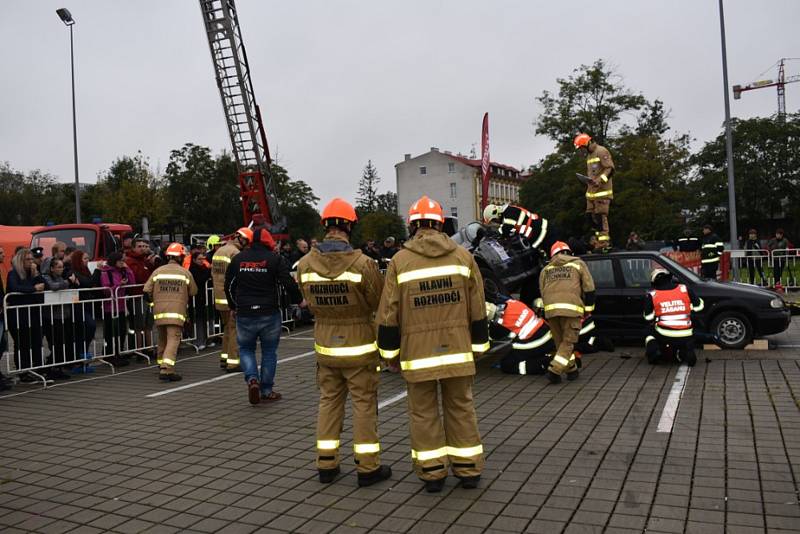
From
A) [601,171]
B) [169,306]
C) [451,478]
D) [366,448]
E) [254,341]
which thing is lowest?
[451,478]

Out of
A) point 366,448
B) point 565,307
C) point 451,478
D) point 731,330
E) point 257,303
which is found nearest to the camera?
point 366,448

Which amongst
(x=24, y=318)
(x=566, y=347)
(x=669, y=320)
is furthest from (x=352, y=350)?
(x=24, y=318)

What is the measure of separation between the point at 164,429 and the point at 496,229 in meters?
6.15

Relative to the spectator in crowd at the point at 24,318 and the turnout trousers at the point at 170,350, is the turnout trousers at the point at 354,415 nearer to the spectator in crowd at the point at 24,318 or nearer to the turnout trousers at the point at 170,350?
the turnout trousers at the point at 170,350

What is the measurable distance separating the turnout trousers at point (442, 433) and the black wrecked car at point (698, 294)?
21.3 feet

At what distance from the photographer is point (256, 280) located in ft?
24.6

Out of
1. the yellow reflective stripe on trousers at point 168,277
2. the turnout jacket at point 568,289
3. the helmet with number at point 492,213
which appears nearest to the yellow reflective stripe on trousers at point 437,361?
the turnout jacket at point 568,289

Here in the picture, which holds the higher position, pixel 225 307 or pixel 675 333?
pixel 225 307

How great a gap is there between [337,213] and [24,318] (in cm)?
630

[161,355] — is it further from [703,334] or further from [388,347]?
[703,334]

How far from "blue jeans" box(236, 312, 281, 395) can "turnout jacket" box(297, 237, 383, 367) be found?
2.57 metres

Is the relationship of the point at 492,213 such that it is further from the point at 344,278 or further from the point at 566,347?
the point at 344,278

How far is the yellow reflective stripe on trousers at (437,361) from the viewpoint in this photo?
4652 mm

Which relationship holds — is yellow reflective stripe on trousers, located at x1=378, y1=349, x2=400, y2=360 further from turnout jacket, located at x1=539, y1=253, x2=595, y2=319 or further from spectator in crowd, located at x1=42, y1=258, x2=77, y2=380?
spectator in crowd, located at x1=42, y1=258, x2=77, y2=380
